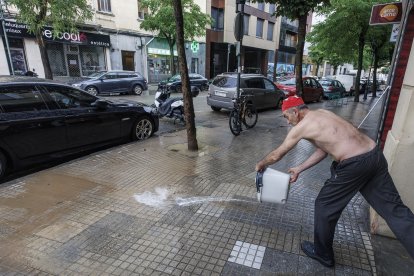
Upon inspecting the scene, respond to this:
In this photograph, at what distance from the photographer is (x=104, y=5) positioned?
21.5 m

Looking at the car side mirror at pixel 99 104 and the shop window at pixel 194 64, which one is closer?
the car side mirror at pixel 99 104

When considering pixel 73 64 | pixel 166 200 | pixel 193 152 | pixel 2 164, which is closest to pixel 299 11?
pixel 193 152

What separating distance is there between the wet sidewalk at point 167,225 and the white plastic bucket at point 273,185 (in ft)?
1.77

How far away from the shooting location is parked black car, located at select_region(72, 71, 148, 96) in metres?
15.4

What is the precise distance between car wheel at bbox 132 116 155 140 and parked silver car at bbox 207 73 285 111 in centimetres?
413

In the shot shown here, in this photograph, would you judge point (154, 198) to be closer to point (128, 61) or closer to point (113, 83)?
point (113, 83)

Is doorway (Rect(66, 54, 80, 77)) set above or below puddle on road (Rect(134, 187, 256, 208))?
above

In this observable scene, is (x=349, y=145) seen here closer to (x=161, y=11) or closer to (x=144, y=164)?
(x=144, y=164)

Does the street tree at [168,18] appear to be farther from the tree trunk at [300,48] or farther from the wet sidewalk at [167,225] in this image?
the wet sidewalk at [167,225]

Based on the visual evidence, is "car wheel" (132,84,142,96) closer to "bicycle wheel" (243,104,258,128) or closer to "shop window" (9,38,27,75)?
"shop window" (9,38,27,75)

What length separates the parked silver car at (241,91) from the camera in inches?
435

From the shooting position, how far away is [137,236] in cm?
316

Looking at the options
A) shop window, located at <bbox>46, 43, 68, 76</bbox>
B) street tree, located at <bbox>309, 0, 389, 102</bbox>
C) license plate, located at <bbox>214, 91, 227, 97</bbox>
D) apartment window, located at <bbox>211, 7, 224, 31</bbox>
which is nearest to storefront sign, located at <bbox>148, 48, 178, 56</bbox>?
apartment window, located at <bbox>211, 7, 224, 31</bbox>

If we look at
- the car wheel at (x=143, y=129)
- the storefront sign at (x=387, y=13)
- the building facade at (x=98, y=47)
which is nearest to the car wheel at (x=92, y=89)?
the building facade at (x=98, y=47)
